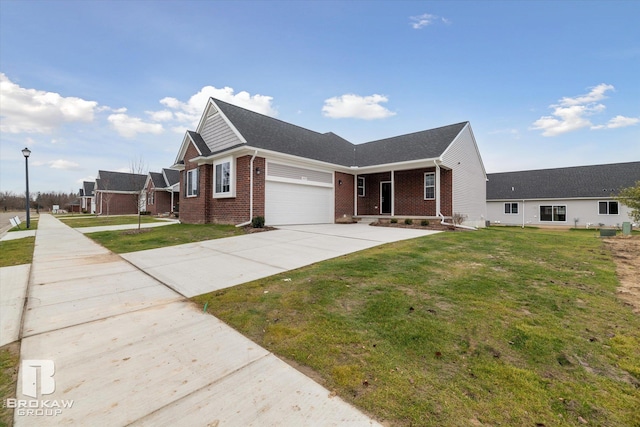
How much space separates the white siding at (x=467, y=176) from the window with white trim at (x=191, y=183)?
46.2ft

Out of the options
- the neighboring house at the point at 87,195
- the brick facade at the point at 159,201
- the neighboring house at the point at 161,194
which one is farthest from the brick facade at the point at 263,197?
the neighboring house at the point at 87,195

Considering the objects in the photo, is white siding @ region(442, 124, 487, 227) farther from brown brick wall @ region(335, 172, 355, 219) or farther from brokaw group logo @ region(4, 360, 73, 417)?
brokaw group logo @ region(4, 360, 73, 417)

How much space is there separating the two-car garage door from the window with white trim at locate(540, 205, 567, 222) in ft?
78.8

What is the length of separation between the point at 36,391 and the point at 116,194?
41.4 m

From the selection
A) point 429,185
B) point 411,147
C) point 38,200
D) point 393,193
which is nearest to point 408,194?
point 393,193

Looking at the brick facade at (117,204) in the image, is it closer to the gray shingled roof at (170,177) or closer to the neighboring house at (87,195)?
the gray shingled roof at (170,177)

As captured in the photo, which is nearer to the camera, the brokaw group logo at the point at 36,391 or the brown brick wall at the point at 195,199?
the brokaw group logo at the point at 36,391

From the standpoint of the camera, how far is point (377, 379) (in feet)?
7.10

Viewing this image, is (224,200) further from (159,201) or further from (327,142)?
→ (159,201)

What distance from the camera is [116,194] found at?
115 feet

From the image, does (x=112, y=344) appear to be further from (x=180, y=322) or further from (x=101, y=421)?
(x=101, y=421)

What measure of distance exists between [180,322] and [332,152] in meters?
15.4

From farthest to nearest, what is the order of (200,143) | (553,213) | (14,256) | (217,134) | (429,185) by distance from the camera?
(553,213)
(200,143)
(429,185)
(217,134)
(14,256)

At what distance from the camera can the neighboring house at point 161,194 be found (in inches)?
1212
